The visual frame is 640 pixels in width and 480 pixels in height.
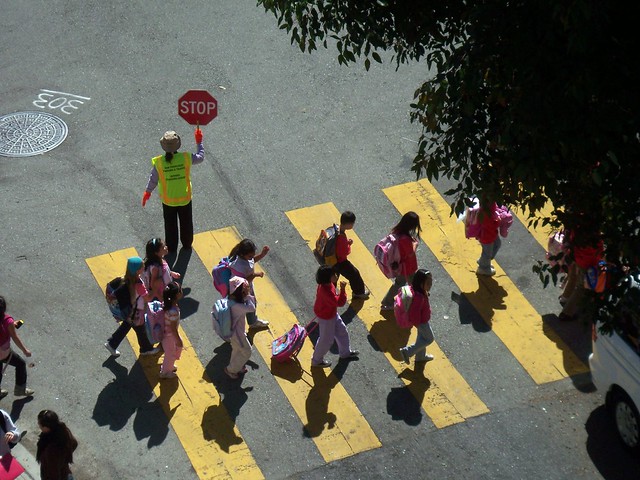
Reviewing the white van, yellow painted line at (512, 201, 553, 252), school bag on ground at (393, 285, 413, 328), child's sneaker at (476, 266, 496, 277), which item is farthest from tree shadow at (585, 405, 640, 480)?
yellow painted line at (512, 201, 553, 252)

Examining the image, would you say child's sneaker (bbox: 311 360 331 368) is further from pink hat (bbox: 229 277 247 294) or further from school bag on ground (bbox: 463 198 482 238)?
school bag on ground (bbox: 463 198 482 238)

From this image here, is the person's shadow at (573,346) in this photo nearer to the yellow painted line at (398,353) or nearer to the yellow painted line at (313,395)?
the yellow painted line at (398,353)

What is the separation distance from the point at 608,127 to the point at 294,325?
5.40m

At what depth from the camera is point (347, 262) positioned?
1269cm

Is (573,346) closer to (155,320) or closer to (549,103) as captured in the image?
(155,320)

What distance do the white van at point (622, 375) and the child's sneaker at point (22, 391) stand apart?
584cm

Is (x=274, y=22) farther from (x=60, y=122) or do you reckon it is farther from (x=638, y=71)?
(x=638, y=71)

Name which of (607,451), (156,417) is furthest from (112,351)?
(607,451)

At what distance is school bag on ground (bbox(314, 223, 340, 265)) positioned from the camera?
12477mm

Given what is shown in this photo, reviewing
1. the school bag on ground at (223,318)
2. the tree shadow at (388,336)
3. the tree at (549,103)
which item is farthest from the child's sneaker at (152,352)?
the tree at (549,103)

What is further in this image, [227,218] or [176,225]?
[227,218]

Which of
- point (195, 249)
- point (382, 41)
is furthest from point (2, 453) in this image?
point (382, 41)

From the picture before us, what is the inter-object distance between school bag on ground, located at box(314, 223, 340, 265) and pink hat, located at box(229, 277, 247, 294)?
1.48 metres

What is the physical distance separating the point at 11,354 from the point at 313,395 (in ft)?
10.3
